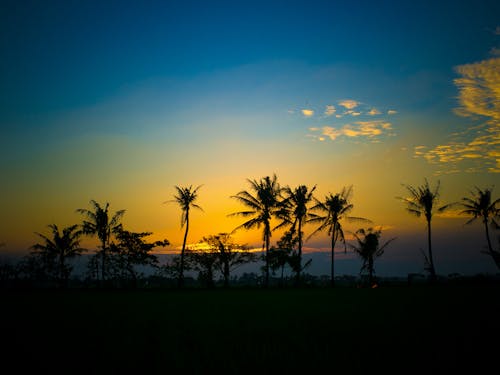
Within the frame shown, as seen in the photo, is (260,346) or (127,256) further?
(127,256)

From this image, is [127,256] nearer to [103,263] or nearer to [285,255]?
[103,263]

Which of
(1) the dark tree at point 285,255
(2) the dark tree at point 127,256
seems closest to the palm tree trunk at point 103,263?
(2) the dark tree at point 127,256


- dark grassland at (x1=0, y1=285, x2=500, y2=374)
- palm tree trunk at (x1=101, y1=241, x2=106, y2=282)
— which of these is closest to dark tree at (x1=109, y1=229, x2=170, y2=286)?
palm tree trunk at (x1=101, y1=241, x2=106, y2=282)

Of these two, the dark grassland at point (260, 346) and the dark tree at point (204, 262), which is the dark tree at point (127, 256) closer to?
the dark tree at point (204, 262)

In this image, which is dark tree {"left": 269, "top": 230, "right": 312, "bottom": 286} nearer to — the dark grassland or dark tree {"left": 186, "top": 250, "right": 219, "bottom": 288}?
dark tree {"left": 186, "top": 250, "right": 219, "bottom": 288}

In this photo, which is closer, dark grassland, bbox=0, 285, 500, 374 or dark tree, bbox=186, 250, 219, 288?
dark grassland, bbox=0, 285, 500, 374

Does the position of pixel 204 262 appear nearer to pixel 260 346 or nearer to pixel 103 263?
pixel 103 263

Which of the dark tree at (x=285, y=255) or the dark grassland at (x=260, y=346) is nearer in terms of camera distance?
the dark grassland at (x=260, y=346)

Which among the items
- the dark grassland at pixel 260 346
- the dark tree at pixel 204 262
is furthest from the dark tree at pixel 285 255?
the dark grassland at pixel 260 346

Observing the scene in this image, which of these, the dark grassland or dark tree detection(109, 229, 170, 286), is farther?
dark tree detection(109, 229, 170, 286)

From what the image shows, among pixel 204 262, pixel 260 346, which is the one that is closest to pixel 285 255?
pixel 204 262

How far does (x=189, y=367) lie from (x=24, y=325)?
5.89 meters

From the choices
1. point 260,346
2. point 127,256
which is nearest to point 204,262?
point 127,256

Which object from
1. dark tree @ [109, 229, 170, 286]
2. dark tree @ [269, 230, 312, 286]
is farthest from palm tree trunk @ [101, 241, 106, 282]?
dark tree @ [269, 230, 312, 286]
